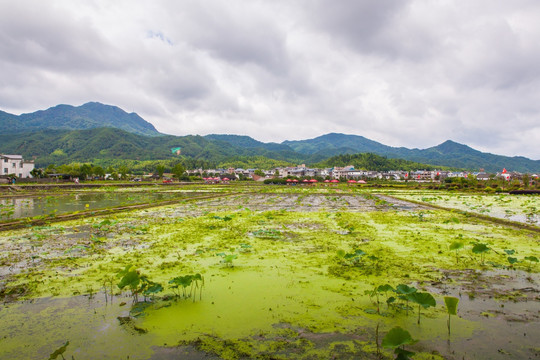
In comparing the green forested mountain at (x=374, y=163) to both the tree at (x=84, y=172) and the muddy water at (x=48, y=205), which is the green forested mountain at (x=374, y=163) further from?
the muddy water at (x=48, y=205)

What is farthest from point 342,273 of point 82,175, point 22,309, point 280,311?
point 82,175

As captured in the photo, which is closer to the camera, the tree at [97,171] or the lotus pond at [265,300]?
the lotus pond at [265,300]

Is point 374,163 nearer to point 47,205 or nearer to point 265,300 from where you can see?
point 47,205

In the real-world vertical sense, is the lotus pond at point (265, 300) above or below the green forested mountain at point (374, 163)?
below

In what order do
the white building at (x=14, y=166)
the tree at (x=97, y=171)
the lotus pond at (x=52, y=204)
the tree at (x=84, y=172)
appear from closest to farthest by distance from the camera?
the lotus pond at (x=52, y=204), the white building at (x=14, y=166), the tree at (x=84, y=172), the tree at (x=97, y=171)

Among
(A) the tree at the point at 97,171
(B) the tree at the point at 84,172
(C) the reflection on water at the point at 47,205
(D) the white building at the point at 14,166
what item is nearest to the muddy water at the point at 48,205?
(C) the reflection on water at the point at 47,205

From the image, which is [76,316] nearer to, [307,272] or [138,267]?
[138,267]

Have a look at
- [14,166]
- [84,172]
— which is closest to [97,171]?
[84,172]

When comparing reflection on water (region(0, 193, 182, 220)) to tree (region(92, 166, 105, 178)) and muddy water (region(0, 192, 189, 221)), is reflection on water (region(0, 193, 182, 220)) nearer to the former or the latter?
muddy water (region(0, 192, 189, 221))
